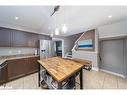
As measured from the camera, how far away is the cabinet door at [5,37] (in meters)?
3.02

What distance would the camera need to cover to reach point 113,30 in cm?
355

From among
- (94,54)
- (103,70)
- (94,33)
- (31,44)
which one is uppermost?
(94,33)

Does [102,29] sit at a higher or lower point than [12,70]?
higher

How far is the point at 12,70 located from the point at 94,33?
4.21 m

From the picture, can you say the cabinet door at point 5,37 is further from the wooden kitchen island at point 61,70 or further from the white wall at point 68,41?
the white wall at point 68,41

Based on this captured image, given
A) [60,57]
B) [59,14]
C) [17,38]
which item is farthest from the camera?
[60,57]

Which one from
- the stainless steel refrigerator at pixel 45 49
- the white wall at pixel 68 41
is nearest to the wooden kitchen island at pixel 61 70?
the stainless steel refrigerator at pixel 45 49

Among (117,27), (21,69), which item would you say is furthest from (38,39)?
(117,27)

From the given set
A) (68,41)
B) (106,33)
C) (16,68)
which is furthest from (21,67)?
(68,41)

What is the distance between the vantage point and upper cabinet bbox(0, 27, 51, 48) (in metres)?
3.09

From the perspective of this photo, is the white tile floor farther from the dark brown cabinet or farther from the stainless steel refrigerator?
the stainless steel refrigerator

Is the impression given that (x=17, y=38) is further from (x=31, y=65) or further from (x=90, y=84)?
(x=90, y=84)

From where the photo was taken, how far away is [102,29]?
396 cm
